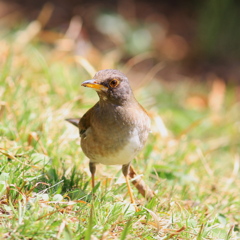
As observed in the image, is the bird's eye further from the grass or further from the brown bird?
the grass

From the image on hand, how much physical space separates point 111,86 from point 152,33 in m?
7.70

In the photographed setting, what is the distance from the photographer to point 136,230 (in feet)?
11.4

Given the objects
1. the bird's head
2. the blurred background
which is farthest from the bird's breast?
the blurred background

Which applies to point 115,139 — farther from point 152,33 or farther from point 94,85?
point 152,33

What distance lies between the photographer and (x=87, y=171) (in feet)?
14.9

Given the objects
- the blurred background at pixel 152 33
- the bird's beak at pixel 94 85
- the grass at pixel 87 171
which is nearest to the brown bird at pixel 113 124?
the bird's beak at pixel 94 85

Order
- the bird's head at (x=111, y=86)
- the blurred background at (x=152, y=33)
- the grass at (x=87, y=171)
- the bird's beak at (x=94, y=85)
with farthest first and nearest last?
the blurred background at (x=152, y=33), the bird's head at (x=111, y=86), the bird's beak at (x=94, y=85), the grass at (x=87, y=171)

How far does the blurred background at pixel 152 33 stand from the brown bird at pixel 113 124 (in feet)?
19.1

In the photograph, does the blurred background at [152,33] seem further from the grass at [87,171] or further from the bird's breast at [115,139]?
the bird's breast at [115,139]

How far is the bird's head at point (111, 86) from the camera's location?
12.4 ft

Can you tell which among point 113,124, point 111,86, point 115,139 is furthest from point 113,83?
point 115,139

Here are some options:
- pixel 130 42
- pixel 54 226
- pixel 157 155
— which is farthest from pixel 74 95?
pixel 130 42

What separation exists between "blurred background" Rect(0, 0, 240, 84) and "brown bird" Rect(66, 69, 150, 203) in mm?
5826

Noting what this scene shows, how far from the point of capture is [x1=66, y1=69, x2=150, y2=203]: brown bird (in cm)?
383
